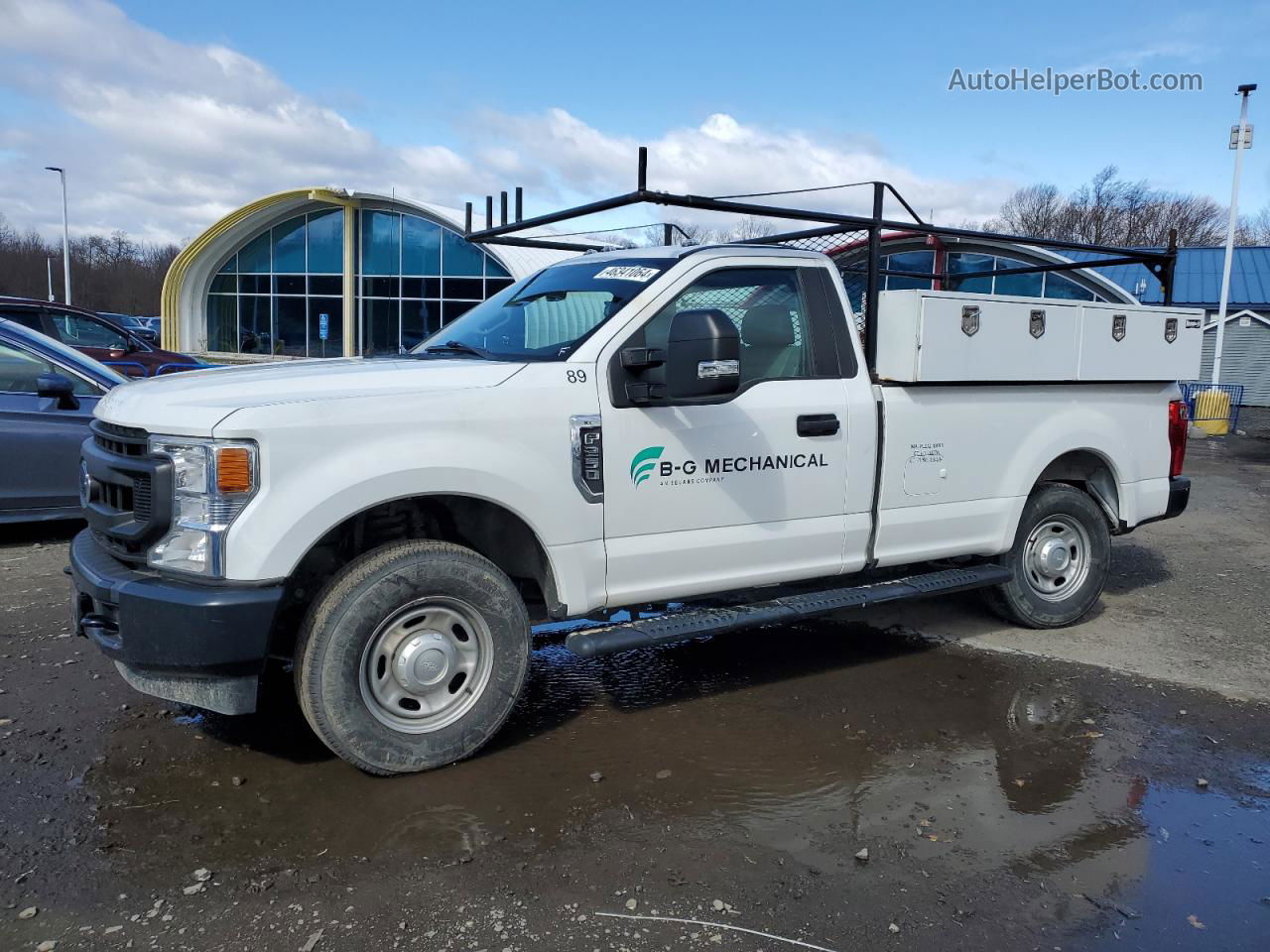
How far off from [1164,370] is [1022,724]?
8.91 feet

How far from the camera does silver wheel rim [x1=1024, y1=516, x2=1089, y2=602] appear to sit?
6004 millimetres

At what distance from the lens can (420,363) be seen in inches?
167

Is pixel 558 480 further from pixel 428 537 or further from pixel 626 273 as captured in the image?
pixel 626 273

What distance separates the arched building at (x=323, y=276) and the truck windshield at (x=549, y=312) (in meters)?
25.3

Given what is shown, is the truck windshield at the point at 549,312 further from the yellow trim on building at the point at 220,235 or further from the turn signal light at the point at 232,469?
the yellow trim on building at the point at 220,235

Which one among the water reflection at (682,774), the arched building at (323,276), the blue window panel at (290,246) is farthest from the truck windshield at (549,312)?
the blue window panel at (290,246)

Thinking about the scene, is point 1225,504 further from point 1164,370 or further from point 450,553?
point 450,553

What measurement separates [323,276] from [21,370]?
28961 millimetres

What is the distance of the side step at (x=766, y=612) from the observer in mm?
4227

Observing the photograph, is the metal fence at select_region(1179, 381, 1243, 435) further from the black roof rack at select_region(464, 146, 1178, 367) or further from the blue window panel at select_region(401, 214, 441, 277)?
the blue window panel at select_region(401, 214, 441, 277)

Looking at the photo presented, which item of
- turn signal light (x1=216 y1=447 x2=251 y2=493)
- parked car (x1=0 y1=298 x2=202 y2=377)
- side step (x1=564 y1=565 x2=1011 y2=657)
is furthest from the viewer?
parked car (x1=0 y1=298 x2=202 y2=377)

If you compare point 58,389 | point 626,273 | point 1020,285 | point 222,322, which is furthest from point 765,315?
point 222,322

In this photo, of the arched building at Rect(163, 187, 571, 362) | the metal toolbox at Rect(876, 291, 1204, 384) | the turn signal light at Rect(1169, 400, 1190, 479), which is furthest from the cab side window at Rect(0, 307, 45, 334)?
the arched building at Rect(163, 187, 571, 362)

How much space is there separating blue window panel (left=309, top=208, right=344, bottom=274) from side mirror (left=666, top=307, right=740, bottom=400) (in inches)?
1294
